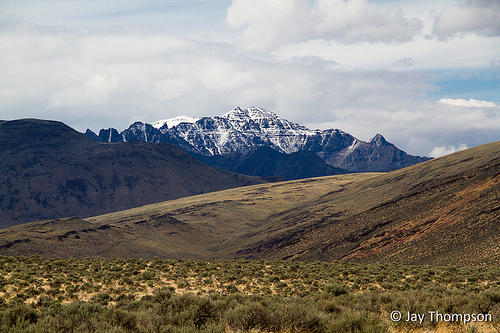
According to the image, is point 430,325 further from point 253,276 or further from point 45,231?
point 45,231

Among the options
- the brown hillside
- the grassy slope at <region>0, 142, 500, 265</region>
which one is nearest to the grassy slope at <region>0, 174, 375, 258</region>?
the grassy slope at <region>0, 142, 500, 265</region>

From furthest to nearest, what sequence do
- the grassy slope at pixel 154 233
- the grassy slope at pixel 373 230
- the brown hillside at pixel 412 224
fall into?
the grassy slope at pixel 154 233, the grassy slope at pixel 373 230, the brown hillside at pixel 412 224

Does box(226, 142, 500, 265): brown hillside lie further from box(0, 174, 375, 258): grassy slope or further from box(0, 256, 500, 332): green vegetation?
box(0, 256, 500, 332): green vegetation

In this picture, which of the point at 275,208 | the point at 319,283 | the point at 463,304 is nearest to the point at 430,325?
the point at 463,304

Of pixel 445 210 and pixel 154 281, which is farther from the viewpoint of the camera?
pixel 445 210

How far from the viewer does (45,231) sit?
348 feet

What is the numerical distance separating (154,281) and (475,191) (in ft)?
217

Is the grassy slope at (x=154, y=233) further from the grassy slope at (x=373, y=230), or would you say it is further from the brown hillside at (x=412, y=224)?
the brown hillside at (x=412, y=224)

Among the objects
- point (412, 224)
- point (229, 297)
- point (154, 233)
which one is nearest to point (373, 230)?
point (412, 224)

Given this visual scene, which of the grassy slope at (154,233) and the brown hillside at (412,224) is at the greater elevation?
the brown hillside at (412,224)

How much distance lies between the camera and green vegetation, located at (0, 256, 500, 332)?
593 inches

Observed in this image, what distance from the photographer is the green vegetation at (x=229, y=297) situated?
1507 cm

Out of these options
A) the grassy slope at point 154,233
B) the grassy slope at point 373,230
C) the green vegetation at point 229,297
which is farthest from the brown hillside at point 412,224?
the green vegetation at point 229,297

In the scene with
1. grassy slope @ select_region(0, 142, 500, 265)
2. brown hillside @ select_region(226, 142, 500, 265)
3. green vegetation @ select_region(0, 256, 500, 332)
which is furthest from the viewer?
grassy slope @ select_region(0, 142, 500, 265)
